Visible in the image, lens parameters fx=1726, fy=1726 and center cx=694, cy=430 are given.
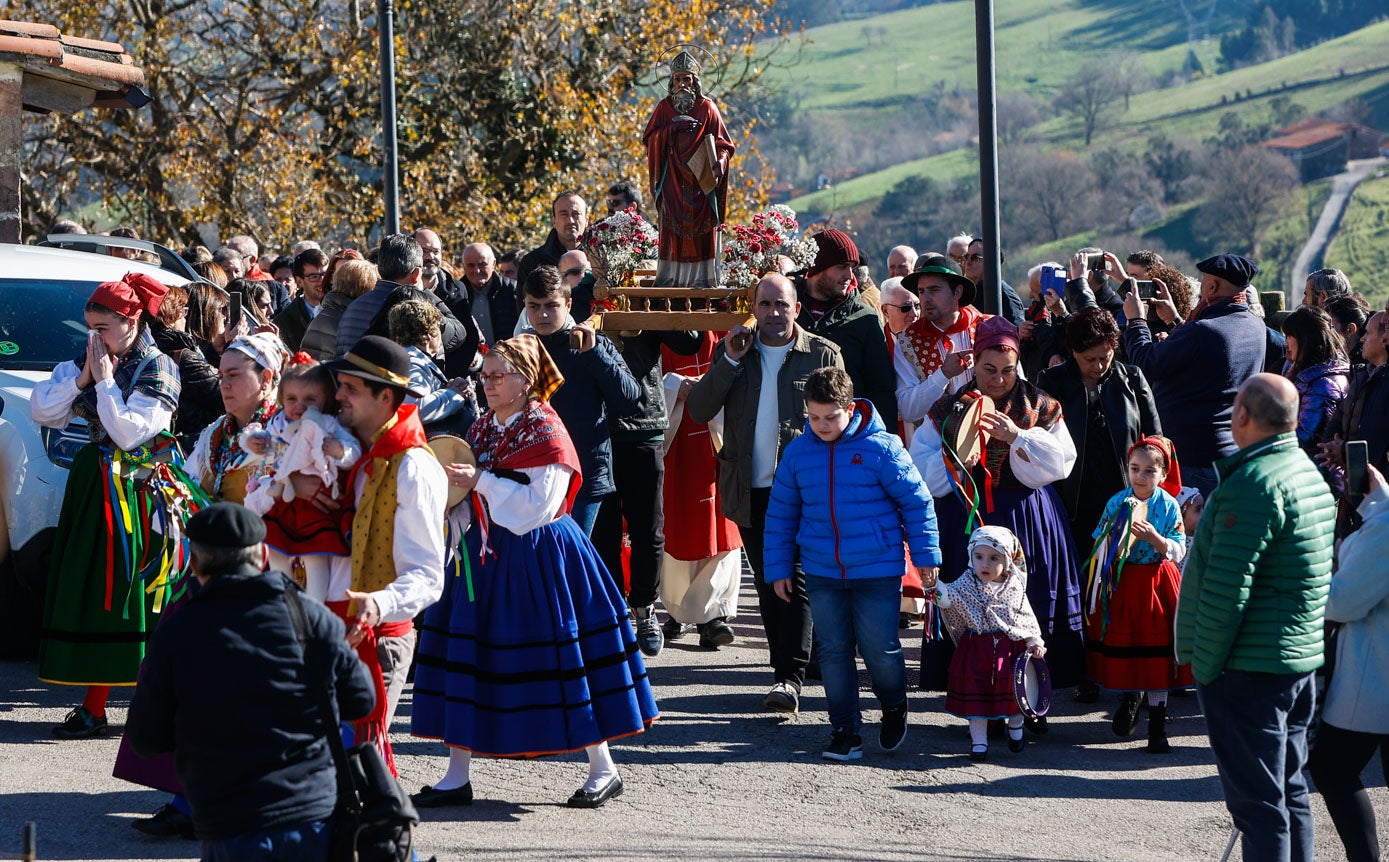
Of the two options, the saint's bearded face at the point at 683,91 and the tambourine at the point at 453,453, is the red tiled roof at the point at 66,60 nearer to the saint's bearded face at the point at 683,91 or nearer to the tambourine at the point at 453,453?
the saint's bearded face at the point at 683,91

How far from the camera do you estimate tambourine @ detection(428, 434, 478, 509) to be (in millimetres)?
6171

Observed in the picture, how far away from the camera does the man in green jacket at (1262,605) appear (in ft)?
17.5

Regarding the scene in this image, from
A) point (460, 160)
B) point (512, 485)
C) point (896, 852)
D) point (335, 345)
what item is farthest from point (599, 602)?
point (460, 160)

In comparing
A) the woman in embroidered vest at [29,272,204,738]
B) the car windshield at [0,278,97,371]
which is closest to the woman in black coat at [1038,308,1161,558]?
the woman in embroidered vest at [29,272,204,738]

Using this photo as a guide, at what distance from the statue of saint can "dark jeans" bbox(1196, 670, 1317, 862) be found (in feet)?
14.9

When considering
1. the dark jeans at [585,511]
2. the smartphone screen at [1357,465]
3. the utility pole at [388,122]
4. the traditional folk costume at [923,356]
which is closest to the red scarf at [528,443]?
the dark jeans at [585,511]

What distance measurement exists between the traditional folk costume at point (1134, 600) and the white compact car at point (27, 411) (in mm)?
4681

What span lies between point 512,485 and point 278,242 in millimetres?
15797

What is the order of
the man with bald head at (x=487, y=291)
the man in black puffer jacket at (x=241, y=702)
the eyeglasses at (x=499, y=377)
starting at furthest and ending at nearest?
the man with bald head at (x=487, y=291)
the eyeglasses at (x=499, y=377)
the man in black puffer jacket at (x=241, y=702)

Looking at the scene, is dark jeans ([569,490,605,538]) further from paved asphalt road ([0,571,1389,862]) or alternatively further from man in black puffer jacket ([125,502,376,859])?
man in black puffer jacket ([125,502,376,859])

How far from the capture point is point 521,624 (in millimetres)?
6480

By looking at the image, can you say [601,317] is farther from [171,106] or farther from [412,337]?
[171,106]

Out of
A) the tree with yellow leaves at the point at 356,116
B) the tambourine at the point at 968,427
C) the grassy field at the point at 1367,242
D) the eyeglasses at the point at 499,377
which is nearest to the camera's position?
the eyeglasses at the point at 499,377

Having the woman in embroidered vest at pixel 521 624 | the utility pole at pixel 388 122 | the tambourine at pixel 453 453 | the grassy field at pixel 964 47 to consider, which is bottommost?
the woman in embroidered vest at pixel 521 624
